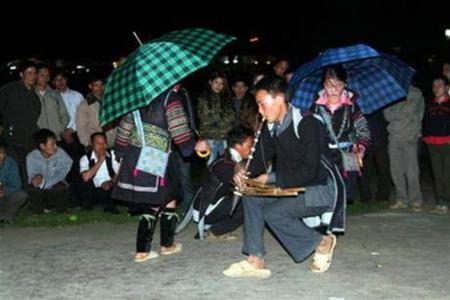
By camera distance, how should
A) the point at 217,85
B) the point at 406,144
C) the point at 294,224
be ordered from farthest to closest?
1. the point at 217,85
2. the point at 406,144
3. the point at 294,224

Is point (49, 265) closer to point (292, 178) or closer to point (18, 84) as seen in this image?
point (292, 178)

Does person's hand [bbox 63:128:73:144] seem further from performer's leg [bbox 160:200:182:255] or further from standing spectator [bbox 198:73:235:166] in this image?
performer's leg [bbox 160:200:182:255]

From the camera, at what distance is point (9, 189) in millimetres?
8703

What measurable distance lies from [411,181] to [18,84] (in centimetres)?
526

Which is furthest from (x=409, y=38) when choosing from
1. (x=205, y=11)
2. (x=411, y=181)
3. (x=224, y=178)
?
(x=224, y=178)

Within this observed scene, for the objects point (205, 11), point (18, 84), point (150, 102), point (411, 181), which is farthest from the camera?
point (205, 11)

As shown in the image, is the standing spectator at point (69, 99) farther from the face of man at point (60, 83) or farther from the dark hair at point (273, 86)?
the dark hair at point (273, 86)

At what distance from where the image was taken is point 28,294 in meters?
5.35

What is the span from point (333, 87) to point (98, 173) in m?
4.03

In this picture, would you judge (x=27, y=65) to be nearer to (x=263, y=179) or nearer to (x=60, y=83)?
(x=60, y=83)

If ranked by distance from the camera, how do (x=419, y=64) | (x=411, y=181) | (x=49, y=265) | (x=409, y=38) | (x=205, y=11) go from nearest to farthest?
1. (x=49, y=265)
2. (x=411, y=181)
3. (x=419, y=64)
4. (x=409, y=38)
5. (x=205, y=11)

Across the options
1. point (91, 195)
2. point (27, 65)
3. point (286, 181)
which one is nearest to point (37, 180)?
point (91, 195)

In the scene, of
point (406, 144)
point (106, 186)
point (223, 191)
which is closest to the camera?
point (223, 191)

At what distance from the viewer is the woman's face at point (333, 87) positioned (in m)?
6.45
